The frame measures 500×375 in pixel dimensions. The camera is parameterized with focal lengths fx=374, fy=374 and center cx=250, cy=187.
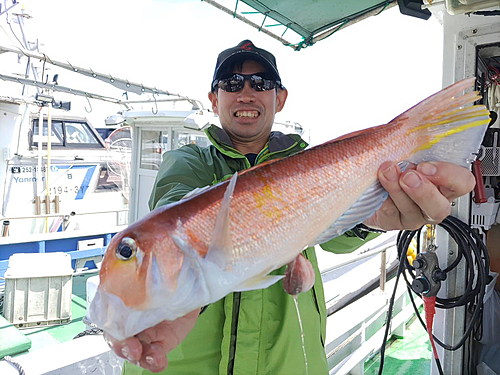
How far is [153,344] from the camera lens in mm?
1051

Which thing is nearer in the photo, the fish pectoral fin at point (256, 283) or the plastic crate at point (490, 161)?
the fish pectoral fin at point (256, 283)

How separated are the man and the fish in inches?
3.0

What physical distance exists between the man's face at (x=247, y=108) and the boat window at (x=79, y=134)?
10019 millimetres

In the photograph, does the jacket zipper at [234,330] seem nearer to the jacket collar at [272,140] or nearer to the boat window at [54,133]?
the jacket collar at [272,140]

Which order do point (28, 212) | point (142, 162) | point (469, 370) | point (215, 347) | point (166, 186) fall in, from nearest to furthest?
point (166, 186)
point (215, 347)
point (469, 370)
point (142, 162)
point (28, 212)

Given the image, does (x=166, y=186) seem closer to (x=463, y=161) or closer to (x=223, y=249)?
(x=223, y=249)

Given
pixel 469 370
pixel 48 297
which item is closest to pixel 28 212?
pixel 48 297

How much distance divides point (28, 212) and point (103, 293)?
10.0 metres

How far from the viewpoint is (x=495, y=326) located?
9.84 ft

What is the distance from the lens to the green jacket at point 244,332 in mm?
1667

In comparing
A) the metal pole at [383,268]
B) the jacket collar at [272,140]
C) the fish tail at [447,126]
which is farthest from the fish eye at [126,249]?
the metal pole at [383,268]

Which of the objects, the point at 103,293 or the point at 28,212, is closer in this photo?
the point at 103,293

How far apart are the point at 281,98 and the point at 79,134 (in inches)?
403

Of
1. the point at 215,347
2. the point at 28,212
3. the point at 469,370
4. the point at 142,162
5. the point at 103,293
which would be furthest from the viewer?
the point at 28,212
